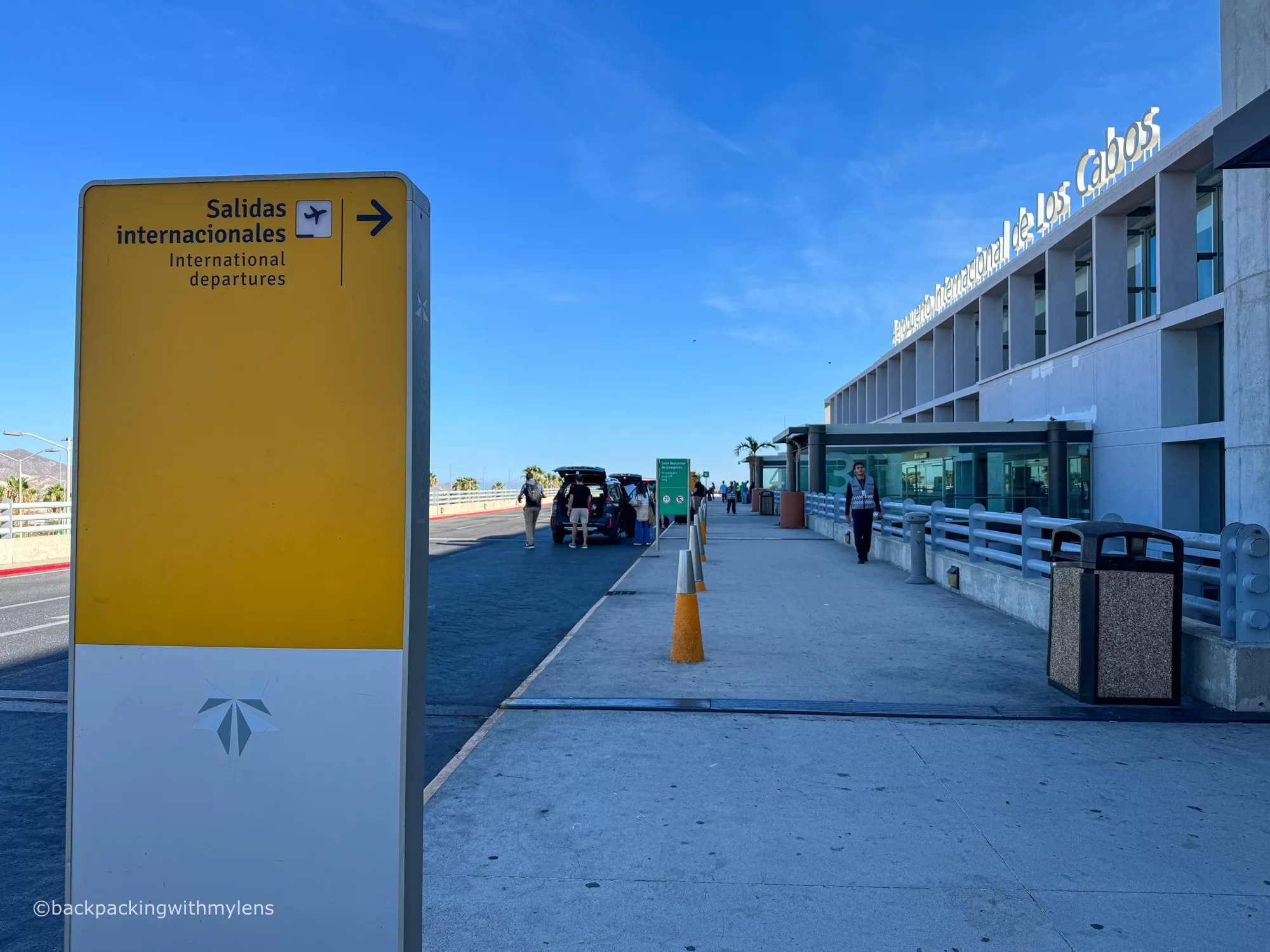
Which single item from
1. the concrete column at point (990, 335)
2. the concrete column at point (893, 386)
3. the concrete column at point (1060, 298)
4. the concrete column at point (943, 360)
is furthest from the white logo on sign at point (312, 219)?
the concrete column at point (893, 386)

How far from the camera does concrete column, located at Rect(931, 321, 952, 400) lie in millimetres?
44812

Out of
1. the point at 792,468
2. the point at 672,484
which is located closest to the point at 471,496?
the point at 792,468

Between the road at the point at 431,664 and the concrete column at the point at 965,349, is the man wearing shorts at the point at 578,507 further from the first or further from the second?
the concrete column at the point at 965,349

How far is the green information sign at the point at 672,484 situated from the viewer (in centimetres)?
2095

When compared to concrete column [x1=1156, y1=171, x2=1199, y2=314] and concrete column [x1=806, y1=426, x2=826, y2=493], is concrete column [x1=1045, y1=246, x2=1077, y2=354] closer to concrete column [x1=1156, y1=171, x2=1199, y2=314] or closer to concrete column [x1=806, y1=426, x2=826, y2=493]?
concrete column [x1=1156, y1=171, x2=1199, y2=314]

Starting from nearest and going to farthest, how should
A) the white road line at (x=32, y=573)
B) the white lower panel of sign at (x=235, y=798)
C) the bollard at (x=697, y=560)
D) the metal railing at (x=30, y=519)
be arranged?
the white lower panel of sign at (x=235, y=798) → the bollard at (x=697, y=560) → the white road line at (x=32, y=573) → the metal railing at (x=30, y=519)

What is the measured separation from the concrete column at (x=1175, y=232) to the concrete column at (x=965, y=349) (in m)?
18.6

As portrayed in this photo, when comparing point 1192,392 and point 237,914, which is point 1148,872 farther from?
point 1192,392

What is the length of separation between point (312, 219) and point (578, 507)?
19761 millimetres

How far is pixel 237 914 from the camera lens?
2.15 metres

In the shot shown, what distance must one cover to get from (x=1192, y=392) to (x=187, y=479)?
26.4 metres

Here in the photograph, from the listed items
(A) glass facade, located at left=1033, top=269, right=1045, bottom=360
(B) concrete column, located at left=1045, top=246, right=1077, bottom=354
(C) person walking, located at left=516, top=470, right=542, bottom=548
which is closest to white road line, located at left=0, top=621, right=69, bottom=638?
(C) person walking, located at left=516, top=470, right=542, bottom=548

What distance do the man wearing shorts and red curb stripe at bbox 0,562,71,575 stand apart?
11366mm

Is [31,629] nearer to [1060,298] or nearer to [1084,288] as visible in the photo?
[1060,298]
